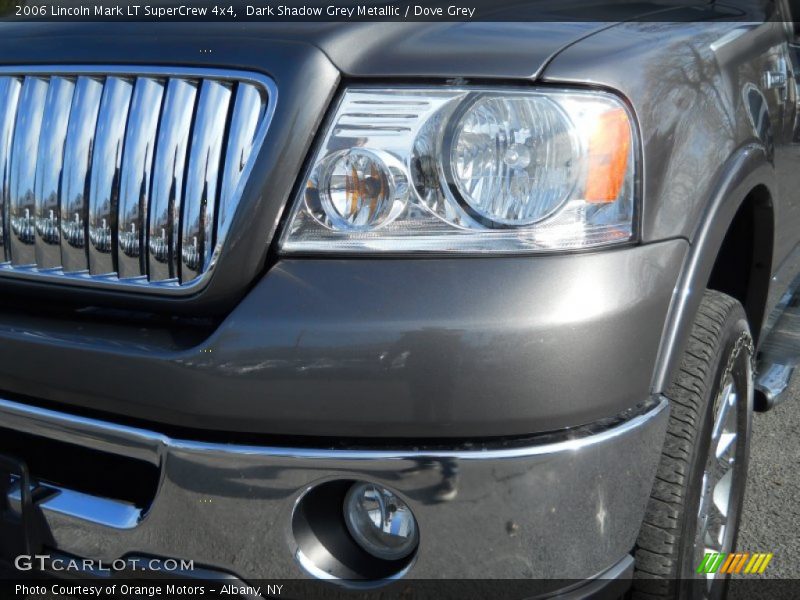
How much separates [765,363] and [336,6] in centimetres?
176

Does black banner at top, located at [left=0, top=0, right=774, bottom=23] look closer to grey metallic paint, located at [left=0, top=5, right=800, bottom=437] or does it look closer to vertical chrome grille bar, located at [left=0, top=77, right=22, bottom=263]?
grey metallic paint, located at [left=0, top=5, right=800, bottom=437]

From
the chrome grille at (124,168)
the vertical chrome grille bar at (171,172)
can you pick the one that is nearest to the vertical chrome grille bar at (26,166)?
the chrome grille at (124,168)

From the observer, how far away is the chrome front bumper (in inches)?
57.7

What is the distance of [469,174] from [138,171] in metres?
0.59

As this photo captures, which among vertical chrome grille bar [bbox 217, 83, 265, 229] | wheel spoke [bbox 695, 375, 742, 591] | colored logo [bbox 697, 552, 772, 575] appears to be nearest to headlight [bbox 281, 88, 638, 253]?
vertical chrome grille bar [bbox 217, 83, 265, 229]

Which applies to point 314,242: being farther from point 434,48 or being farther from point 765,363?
point 765,363

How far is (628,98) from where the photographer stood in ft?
5.12

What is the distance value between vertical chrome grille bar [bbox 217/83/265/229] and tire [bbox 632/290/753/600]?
2.73 ft

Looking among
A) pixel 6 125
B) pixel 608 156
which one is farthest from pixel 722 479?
pixel 6 125

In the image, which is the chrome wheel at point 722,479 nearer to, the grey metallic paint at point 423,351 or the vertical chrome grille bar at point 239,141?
the grey metallic paint at point 423,351

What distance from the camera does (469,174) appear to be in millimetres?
1579

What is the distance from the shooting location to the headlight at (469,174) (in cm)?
154

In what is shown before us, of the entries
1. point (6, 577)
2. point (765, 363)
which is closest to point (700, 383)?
point (765, 363)

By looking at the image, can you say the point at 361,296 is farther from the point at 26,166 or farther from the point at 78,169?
the point at 26,166
